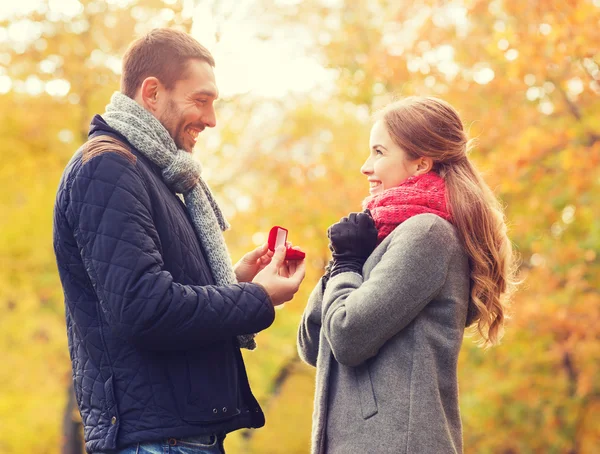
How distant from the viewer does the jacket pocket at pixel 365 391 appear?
8.78 feet

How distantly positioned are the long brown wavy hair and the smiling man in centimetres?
67

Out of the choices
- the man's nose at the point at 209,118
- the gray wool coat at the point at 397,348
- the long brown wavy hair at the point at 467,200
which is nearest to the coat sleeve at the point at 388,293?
the gray wool coat at the point at 397,348

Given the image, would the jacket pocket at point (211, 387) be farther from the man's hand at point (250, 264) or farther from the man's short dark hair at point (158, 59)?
the man's short dark hair at point (158, 59)

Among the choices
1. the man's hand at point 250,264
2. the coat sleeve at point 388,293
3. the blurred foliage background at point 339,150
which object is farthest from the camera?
the blurred foliage background at point 339,150

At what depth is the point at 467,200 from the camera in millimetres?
2924

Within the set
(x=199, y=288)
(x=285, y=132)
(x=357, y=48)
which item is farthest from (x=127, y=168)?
(x=285, y=132)

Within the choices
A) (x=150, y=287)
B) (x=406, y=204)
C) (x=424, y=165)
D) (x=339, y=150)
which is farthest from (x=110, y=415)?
(x=339, y=150)

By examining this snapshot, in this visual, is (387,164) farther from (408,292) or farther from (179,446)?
(179,446)

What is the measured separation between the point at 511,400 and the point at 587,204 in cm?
401

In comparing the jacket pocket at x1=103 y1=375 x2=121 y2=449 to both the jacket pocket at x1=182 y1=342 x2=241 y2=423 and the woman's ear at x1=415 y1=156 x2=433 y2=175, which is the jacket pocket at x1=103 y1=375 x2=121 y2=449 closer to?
the jacket pocket at x1=182 y1=342 x2=241 y2=423

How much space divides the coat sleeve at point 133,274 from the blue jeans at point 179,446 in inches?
12.6

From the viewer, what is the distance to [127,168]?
268 cm

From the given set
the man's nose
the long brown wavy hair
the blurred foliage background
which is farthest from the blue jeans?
the blurred foliage background

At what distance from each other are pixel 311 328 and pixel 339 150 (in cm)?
946
